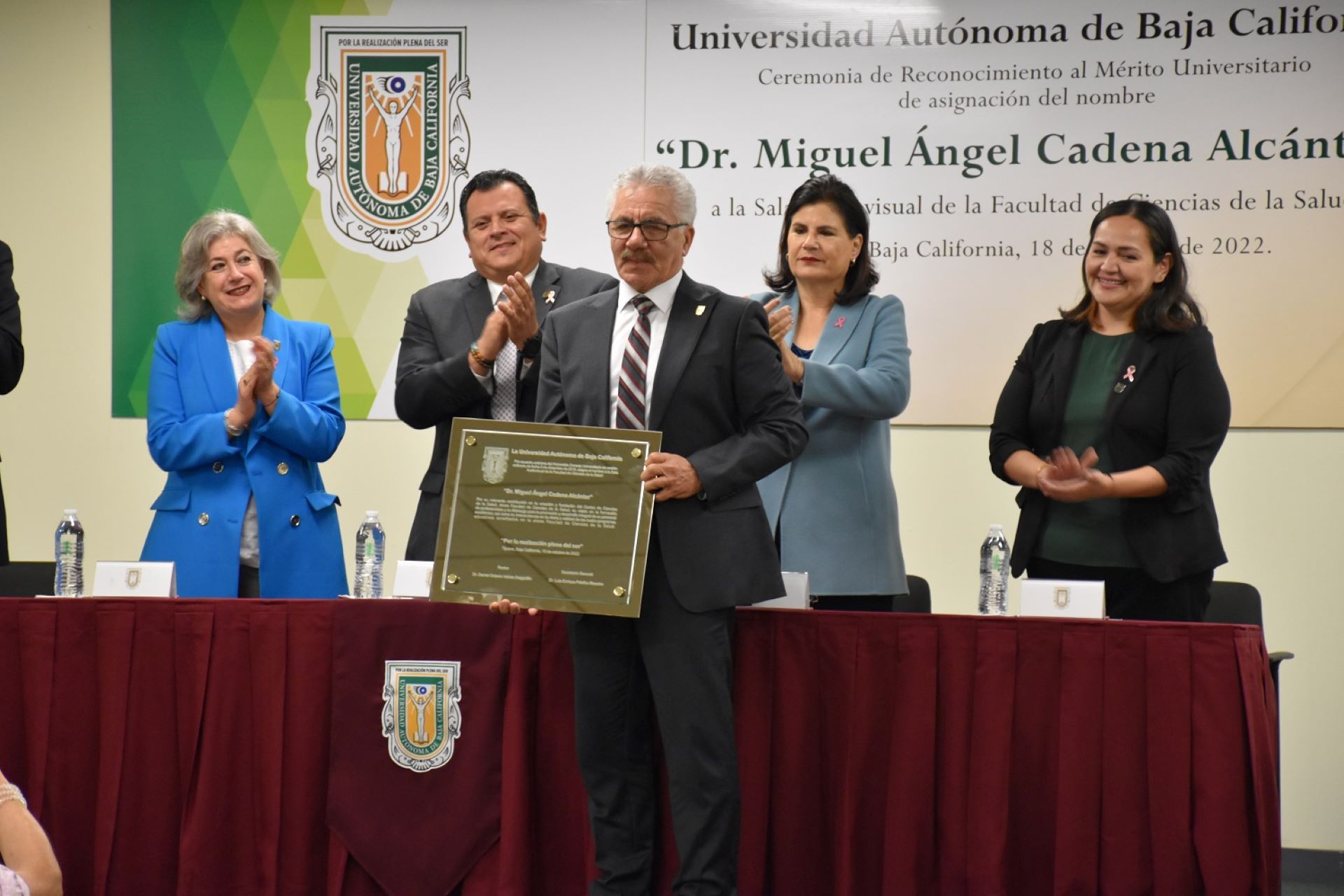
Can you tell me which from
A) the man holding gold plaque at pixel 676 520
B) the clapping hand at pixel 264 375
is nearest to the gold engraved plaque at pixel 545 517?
the man holding gold plaque at pixel 676 520

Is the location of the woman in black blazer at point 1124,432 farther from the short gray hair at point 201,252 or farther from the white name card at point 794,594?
the short gray hair at point 201,252

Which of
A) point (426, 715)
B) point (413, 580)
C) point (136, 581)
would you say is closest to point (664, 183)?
point (413, 580)

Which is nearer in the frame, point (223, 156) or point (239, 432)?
point (239, 432)

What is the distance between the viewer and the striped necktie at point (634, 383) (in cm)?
274

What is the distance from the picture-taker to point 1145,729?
2.78 m

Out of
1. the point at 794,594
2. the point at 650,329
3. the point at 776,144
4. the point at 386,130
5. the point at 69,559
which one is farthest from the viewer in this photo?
the point at 386,130

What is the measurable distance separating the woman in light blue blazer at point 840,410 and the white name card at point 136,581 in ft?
4.73

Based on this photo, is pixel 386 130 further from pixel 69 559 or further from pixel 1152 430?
pixel 1152 430

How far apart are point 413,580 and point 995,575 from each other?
1.37m

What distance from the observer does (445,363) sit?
3188 mm

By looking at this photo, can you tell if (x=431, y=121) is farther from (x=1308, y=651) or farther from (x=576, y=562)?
(x=1308, y=651)

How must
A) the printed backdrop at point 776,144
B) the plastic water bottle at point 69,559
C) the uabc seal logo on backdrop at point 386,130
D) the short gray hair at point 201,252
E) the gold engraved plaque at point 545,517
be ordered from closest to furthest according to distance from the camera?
the gold engraved plaque at point 545,517, the plastic water bottle at point 69,559, the short gray hair at point 201,252, the printed backdrop at point 776,144, the uabc seal logo on backdrop at point 386,130

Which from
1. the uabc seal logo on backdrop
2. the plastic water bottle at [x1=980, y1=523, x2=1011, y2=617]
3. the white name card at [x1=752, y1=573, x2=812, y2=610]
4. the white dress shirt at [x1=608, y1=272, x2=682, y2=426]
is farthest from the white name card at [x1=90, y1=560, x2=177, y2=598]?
the uabc seal logo on backdrop

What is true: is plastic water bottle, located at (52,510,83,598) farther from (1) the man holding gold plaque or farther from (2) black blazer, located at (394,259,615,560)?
(1) the man holding gold plaque
